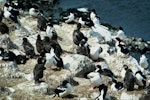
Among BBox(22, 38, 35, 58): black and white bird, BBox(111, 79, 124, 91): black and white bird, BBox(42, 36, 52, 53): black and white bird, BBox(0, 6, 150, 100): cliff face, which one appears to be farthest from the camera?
BBox(22, 38, 35, 58): black and white bird

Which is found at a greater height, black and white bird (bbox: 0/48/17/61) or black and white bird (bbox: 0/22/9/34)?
black and white bird (bbox: 0/22/9/34)

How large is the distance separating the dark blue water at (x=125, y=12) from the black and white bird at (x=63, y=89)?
22.9 meters

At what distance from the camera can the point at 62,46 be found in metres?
39.4

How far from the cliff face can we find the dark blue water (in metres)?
13.0

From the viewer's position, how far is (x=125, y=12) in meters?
59.6

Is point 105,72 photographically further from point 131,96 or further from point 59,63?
point 131,96

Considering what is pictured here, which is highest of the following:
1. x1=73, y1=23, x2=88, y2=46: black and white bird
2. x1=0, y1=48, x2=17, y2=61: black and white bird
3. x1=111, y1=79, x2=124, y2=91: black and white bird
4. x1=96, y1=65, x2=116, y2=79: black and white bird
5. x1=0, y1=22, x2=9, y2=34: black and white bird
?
x1=0, y1=22, x2=9, y2=34: black and white bird

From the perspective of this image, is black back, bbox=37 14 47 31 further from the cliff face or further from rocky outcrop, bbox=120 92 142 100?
rocky outcrop, bbox=120 92 142 100

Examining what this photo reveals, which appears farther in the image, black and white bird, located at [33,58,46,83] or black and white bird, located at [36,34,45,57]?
black and white bird, located at [36,34,45,57]

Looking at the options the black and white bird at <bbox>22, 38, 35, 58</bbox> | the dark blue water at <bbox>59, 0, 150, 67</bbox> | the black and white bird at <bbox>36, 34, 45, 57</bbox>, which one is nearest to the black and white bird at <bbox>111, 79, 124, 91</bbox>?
the black and white bird at <bbox>36, 34, 45, 57</bbox>

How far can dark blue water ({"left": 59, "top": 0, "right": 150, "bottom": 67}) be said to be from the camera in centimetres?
5453

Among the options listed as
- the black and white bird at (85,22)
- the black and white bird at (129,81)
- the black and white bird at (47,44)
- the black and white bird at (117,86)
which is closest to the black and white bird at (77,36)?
the black and white bird at (47,44)

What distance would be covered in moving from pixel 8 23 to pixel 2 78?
30.0 feet

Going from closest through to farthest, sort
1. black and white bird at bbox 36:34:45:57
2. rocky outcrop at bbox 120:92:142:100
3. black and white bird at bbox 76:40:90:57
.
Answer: rocky outcrop at bbox 120:92:142:100 < black and white bird at bbox 36:34:45:57 < black and white bird at bbox 76:40:90:57
